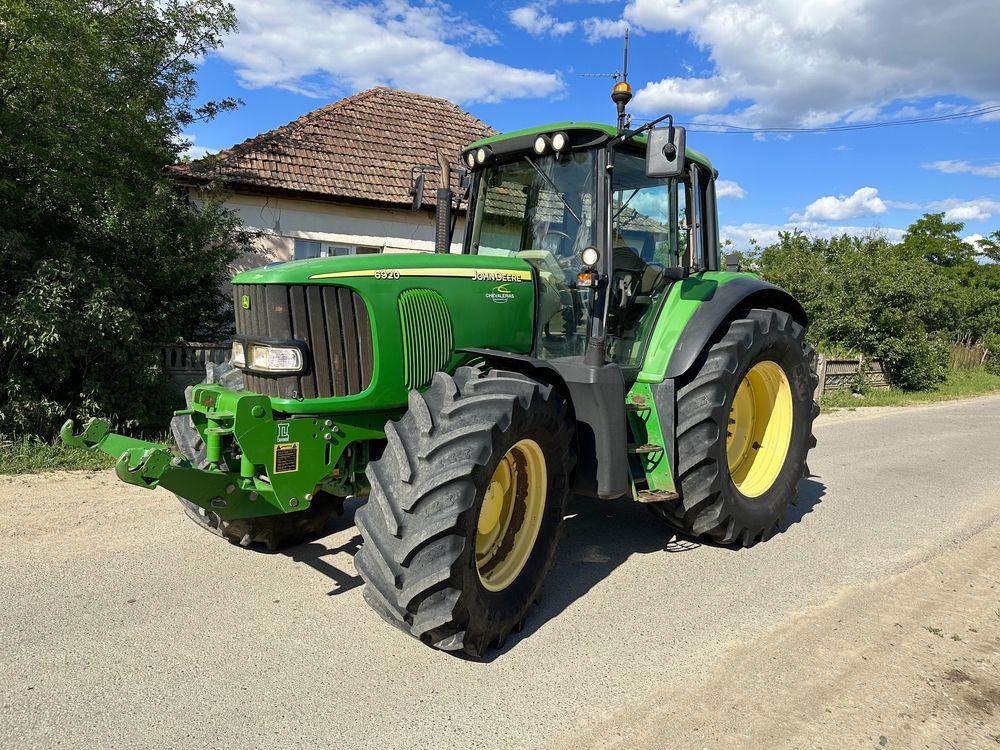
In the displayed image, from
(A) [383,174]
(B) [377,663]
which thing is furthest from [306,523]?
(A) [383,174]

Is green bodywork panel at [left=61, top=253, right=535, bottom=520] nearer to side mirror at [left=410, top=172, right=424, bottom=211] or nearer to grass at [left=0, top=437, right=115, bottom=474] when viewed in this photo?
side mirror at [left=410, top=172, right=424, bottom=211]

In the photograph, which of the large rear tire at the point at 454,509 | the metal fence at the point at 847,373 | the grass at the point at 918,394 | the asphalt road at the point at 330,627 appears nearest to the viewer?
the asphalt road at the point at 330,627

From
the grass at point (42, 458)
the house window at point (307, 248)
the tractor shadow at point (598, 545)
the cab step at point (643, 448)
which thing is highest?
the house window at point (307, 248)

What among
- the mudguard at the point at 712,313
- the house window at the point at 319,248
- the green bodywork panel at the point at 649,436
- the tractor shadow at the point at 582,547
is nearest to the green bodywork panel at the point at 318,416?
the tractor shadow at the point at 582,547

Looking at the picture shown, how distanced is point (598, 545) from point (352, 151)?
982cm

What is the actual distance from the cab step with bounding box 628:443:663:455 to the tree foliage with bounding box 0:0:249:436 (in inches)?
196

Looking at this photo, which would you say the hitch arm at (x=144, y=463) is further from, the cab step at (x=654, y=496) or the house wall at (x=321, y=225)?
the house wall at (x=321, y=225)

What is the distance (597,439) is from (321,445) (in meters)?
1.39

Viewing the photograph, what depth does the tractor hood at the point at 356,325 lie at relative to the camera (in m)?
3.29

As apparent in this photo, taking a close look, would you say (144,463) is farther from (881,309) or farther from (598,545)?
(881,309)

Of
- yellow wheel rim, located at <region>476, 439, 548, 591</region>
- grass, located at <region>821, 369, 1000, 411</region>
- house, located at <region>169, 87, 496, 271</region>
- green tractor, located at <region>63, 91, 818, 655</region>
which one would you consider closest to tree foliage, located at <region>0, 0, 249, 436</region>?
house, located at <region>169, 87, 496, 271</region>

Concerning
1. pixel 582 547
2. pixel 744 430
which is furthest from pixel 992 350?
pixel 582 547

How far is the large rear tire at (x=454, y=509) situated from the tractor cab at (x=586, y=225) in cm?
85

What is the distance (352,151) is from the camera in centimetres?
1233
